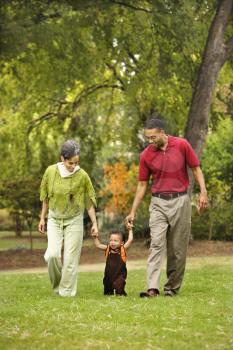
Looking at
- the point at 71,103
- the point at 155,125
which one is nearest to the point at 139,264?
the point at 155,125

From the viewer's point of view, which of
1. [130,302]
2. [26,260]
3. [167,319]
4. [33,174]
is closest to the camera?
[167,319]

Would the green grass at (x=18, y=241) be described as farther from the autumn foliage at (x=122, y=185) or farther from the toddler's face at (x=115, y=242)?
the toddler's face at (x=115, y=242)

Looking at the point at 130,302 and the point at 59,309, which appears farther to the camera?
the point at 130,302

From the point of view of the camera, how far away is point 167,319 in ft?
24.3

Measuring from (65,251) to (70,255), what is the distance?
0.20 meters

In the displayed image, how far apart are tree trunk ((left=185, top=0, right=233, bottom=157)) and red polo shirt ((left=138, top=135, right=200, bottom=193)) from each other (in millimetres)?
10646

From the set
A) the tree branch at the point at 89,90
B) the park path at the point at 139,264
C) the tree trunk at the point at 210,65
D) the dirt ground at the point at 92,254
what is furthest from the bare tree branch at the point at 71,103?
the park path at the point at 139,264

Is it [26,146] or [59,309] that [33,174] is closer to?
[26,146]

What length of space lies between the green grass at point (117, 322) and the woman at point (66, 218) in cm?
35

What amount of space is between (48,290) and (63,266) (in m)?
1.66

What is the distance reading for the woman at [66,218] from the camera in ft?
31.9

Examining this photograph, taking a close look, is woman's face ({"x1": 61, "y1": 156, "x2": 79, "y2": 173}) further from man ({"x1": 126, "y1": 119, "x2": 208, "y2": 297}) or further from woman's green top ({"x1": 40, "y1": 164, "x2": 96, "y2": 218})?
man ({"x1": 126, "y1": 119, "x2": 208, "y2": 297})

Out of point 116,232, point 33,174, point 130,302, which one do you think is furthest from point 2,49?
point 130,302

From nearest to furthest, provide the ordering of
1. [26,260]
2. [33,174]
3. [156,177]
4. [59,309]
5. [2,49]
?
[59,309] → [156,177] → [2,49] → [26,260] → [33,174]
